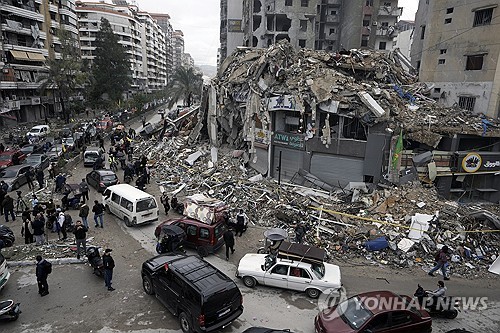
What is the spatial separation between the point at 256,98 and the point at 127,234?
489 inches

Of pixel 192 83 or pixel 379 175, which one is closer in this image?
pixel 379 175

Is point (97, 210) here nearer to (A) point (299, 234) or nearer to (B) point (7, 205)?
(B) point (7, 205)

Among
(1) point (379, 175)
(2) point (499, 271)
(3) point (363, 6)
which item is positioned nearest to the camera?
(2) point (499, 271)

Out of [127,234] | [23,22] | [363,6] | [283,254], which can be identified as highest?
[363,6]

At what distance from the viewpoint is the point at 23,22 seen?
→ 43688 millimetres

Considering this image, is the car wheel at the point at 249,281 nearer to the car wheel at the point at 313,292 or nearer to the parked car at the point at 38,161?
the car wheel at the point at 313,292

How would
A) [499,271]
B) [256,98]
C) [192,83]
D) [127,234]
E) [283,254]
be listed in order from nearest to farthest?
1. [283,254]
2. [499,271]
3. [127,234]
4. [256,98]
5. [192,83]

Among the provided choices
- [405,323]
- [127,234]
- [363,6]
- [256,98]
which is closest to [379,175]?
[256,98]

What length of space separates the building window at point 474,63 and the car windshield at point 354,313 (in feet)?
69.5

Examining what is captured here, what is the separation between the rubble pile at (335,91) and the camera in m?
19.0

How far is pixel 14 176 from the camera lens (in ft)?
64.2

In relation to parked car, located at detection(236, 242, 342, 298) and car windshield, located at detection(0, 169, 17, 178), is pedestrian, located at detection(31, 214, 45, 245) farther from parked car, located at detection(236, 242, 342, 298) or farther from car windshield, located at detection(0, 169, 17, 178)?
car windshield, located at detection(0, 169, 17, 178)

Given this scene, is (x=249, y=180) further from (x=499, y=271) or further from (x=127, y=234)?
(x=499, y=271)

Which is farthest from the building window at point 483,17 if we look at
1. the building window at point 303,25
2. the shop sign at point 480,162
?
the building window at point 303,25
